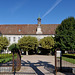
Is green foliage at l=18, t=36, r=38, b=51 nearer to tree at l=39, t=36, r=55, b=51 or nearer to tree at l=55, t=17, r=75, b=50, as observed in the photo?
tree at l=39, t=36, r=55, b=51

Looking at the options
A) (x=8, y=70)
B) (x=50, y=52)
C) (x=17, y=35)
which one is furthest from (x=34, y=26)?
(x=8, y=70)

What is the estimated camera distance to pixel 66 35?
2342 cm

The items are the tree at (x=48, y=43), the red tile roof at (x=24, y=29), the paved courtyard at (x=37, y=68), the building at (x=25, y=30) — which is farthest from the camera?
the red tile roof at (x=24, y=29)

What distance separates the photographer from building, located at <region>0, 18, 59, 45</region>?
32.7 m

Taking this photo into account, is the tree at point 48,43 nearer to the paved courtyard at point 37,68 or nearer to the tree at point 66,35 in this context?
the tree at point 66,35

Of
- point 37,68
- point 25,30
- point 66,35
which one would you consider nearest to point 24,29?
point 25,30

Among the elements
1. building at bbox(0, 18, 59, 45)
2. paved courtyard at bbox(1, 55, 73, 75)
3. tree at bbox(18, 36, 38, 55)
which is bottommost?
paved courtyard at bbox(1, 55, 73, 75)

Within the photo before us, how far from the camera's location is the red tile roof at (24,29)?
33250mm

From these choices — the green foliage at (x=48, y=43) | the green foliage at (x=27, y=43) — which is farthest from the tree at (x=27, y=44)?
the green foliage at (x=48, y=43)

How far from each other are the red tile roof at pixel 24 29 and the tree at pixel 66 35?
847 cm

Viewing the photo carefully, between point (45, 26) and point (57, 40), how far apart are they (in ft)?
36.7

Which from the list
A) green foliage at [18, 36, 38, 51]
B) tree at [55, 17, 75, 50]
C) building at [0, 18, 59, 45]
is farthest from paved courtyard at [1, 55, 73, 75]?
building at [0, 18, 59, 45]

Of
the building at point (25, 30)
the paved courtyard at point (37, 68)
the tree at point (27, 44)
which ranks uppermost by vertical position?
the building at point (25, 30)

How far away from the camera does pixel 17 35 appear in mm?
32906
